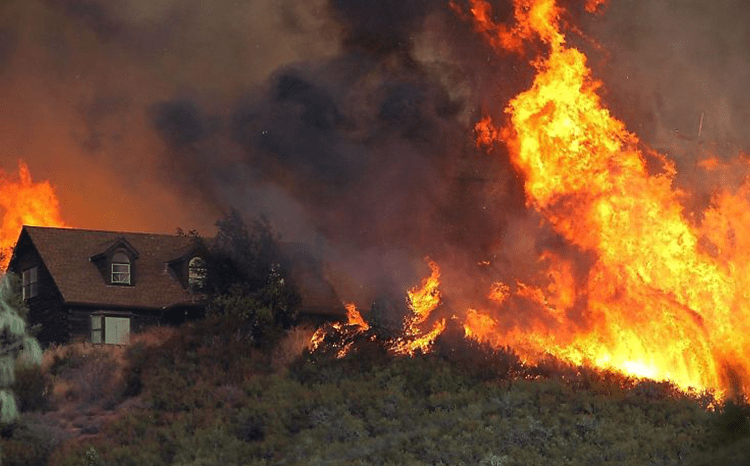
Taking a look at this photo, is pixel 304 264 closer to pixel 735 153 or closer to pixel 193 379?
pixel 193 379

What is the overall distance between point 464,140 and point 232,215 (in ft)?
29.3

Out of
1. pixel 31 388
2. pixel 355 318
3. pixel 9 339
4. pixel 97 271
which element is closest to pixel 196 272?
pixel 97 271

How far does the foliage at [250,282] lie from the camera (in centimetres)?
5362

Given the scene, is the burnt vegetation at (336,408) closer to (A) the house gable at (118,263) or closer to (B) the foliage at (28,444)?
(B) the foliage at (28,444)

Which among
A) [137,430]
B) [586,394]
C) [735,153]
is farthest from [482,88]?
[137,430]

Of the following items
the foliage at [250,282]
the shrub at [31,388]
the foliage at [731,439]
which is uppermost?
the foliage at [250,282]

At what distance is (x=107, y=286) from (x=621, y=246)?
863 inches

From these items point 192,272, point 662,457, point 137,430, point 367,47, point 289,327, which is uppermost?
point 367,47

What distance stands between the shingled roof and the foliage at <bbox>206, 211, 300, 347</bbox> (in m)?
4.91

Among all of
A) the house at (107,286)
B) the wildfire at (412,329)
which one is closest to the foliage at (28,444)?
the wildfire at (412,329)

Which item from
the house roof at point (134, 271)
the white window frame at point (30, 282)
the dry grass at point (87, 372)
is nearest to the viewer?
the dry grass at point (87, 372)

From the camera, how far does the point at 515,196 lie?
175 ft

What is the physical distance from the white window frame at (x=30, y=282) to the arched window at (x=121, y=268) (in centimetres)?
310

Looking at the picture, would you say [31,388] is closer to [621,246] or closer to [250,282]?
[250,282]
